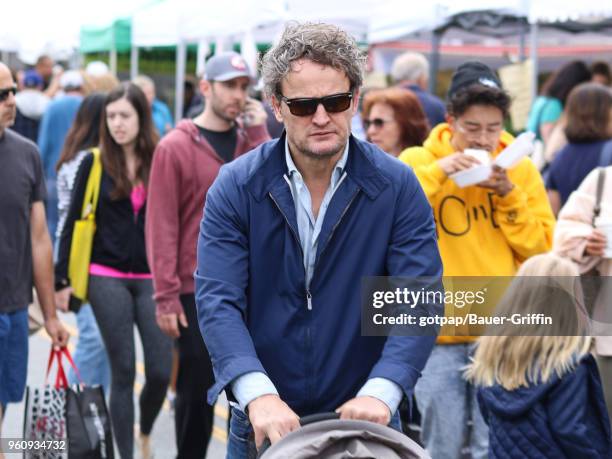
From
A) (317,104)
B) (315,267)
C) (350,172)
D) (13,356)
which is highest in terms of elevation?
(317,104)

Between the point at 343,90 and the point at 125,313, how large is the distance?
3.42m

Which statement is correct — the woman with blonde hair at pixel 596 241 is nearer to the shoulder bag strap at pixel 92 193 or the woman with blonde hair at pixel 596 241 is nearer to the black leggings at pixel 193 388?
the black leggings at pixel 193 388

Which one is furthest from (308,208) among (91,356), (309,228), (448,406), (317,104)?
(91,356)

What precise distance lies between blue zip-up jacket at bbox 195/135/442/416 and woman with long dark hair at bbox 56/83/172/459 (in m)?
3.09

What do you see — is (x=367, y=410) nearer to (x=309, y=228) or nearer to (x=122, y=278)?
(x=309, y=228)

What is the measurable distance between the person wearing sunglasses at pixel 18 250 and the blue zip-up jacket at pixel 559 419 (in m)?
2.34

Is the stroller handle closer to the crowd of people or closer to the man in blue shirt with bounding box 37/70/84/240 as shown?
the crowd of people

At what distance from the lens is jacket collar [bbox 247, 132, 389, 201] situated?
353cm

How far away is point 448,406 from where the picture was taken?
17.7 feet

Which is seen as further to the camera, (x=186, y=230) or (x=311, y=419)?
(x=186, y=230)

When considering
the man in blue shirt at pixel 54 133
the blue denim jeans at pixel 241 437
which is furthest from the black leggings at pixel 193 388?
the man in blue shirt at pixel 54 133

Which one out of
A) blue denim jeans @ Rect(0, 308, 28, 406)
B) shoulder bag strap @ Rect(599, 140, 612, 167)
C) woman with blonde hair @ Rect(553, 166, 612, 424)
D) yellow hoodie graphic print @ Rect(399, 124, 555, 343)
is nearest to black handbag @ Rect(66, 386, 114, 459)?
blue denim jeans @ Rect(0, 308, 28, 406)

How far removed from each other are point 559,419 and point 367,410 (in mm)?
1652

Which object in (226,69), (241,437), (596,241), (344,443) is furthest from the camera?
(226,69)
